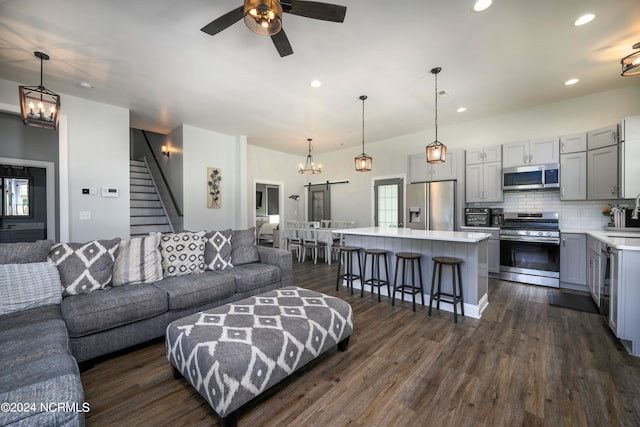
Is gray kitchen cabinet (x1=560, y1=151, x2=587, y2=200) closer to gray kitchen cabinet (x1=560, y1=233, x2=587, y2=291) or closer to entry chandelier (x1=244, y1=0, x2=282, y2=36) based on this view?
gray kitchen cabinet (x1=560, y1=233, x2=587, y2=291)

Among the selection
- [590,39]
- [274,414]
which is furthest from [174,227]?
[590,39]

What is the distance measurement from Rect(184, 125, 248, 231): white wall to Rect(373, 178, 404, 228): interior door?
3.34 m

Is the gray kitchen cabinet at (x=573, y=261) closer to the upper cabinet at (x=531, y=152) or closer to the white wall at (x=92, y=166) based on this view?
the upper cabinet at (x=531, y=152)

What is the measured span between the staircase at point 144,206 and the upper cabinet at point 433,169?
18.4ft

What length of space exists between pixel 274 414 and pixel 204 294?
4.75ft

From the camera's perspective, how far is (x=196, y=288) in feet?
8.64

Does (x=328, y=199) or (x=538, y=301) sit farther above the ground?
(x=328, y=199)

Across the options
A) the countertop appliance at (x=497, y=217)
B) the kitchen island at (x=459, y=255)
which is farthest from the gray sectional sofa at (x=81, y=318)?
the countertop appliance at (x=497, y=217)

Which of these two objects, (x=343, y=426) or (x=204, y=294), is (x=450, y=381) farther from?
(x=204, y=294)

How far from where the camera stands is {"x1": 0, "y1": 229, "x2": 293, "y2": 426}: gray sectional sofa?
3.59 feet

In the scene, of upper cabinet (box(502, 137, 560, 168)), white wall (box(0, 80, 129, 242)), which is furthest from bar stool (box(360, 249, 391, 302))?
white wall (box(0, 80, 129, 242))

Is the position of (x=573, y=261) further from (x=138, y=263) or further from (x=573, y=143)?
(x=138, y=263)

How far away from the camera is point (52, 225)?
4.10 metres

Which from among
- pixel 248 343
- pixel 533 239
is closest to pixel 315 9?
pixel 248 343
